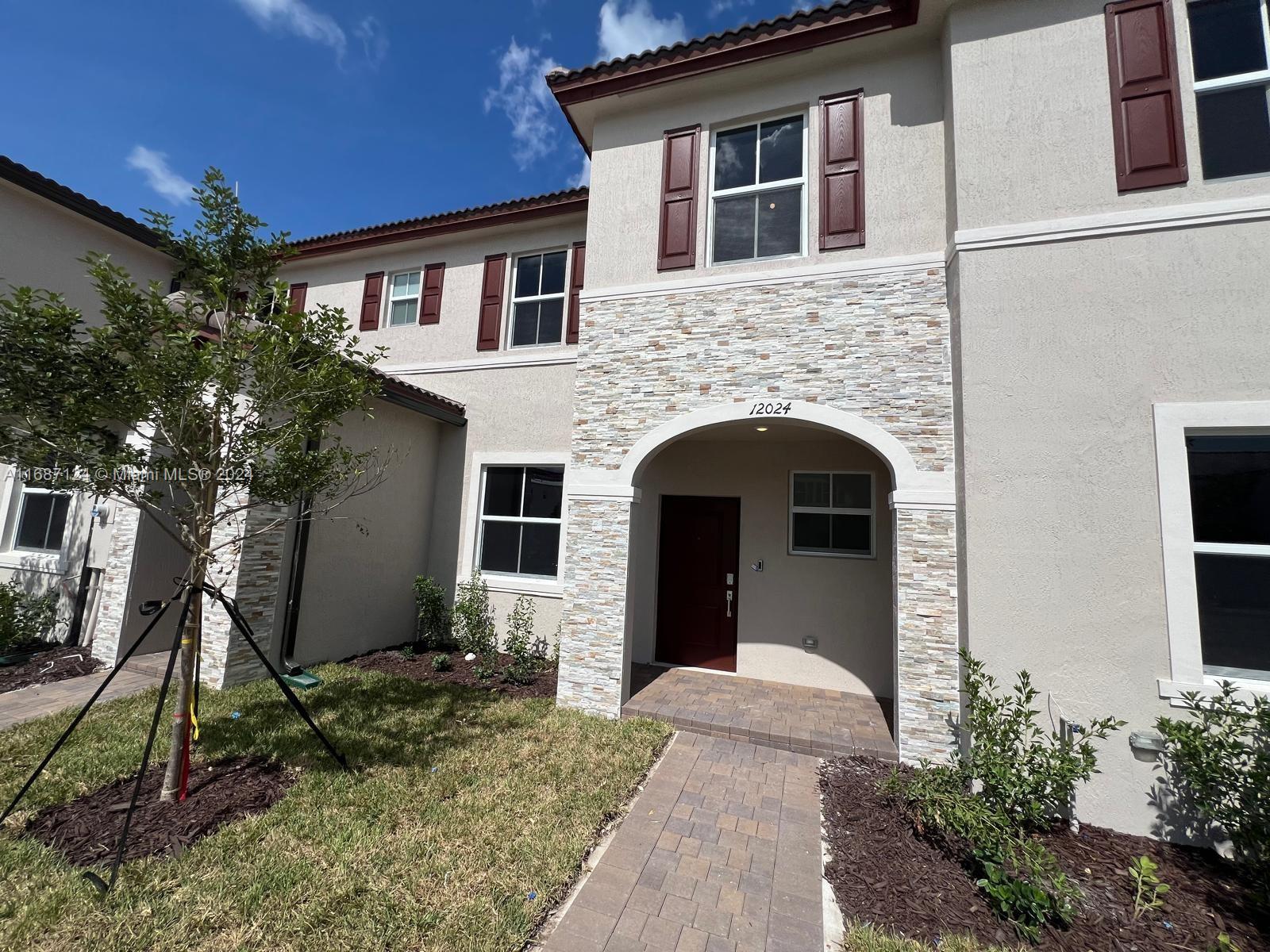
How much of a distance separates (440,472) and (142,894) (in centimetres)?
676

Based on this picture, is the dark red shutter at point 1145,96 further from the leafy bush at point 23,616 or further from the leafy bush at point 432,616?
the leafy bush at point 23,616

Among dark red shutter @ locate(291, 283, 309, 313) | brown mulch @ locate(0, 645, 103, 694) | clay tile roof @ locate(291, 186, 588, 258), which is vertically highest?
clay tile roof @ locate(291, 186, 588, 258)

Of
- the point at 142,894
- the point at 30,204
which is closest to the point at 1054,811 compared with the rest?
the point at 142,894

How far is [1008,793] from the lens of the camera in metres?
3.81

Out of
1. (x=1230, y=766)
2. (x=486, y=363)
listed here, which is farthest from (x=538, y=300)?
(x=1230, y=766)

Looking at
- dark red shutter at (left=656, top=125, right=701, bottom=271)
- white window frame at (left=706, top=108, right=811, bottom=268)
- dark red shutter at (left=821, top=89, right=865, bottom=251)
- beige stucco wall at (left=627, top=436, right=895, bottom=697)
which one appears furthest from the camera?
beige stucco wall at (left=627, top=436, right=895, bottom=697)

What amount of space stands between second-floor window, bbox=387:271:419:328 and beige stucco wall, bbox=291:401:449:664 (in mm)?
2603

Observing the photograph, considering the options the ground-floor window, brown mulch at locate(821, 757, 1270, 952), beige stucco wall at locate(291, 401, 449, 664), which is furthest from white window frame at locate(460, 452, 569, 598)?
brown mulch at locate(821, 757, 1270, 952)

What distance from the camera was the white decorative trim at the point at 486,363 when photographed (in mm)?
8680

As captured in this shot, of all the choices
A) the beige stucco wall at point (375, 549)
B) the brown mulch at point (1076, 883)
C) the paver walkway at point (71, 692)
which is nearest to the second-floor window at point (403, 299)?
the beige stucco wall at point (375, 549)

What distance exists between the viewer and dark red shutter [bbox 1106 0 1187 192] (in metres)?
4.56

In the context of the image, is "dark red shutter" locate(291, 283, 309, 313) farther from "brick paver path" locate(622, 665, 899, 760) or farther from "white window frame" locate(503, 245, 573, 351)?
"brick paver path" locate(622, 665, 899, 760)

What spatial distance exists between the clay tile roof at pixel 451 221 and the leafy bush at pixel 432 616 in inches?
228

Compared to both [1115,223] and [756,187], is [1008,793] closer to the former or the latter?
[1115,223]
